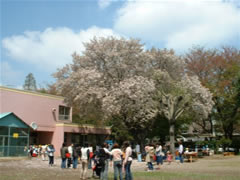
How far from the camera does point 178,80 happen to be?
34.0m

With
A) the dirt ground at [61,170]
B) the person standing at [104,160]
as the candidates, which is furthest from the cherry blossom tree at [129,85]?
the person standing at [104,160]

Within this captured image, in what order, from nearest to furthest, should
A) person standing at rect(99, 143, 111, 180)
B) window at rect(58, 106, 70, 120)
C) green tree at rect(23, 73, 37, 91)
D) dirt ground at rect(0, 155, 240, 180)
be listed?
person standing at rect(99, 143, 111, 180)
dirt ground at rect(0, 155, 240, 180)
window at rect(58, 106, 70, 120)
green tree at rect(23, 73, 37, 91)

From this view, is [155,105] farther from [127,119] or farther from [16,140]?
[16,140]

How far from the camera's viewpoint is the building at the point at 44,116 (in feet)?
113

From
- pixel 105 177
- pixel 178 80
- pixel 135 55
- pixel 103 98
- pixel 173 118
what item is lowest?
pixel 105 177

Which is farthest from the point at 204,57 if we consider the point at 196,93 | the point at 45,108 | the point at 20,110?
the point at 20,110

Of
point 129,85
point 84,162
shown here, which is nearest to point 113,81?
point 129,85

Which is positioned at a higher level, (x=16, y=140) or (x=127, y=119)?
(x=127, y=119)

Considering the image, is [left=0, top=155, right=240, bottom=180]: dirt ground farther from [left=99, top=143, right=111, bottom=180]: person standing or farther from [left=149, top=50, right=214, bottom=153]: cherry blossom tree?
[left=149, top=50, right=214, bottom=153]: cherry blossom tree

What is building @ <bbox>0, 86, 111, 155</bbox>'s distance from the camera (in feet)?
113

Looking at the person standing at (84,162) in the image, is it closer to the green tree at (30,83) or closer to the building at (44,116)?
the building at (44,116)

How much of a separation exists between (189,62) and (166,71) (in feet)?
19.9

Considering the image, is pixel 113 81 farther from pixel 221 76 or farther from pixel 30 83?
pixel 30 83

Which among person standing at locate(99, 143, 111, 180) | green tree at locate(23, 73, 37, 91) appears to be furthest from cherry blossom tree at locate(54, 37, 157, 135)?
green tree at locate(23, 73, 37, 91)
